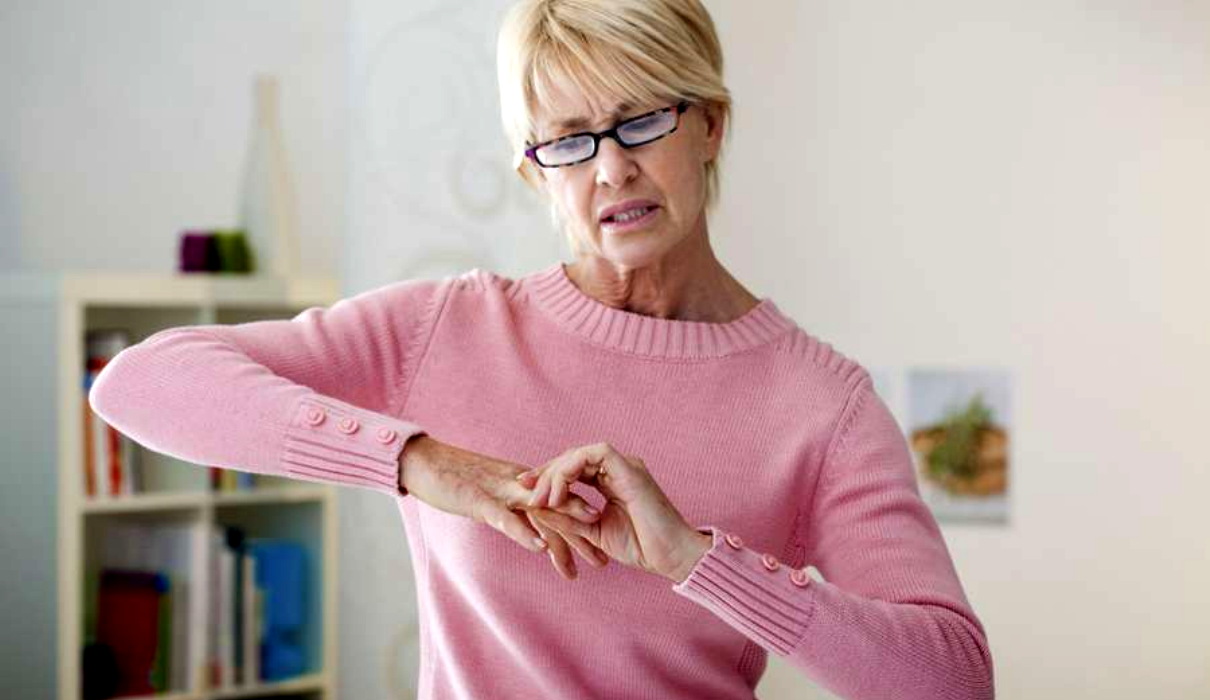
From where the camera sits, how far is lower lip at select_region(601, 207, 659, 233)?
1359mm

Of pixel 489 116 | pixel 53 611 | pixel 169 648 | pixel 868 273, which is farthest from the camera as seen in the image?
pixel 169 648

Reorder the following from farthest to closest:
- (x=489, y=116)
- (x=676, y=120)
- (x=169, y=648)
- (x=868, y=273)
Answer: (x=169, y=648) < (x=868, y=273) < (x=489, y=116) < (x=676, y=120)

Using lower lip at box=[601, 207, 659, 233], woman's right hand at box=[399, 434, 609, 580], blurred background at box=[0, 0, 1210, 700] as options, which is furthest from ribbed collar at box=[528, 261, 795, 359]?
blurred background at box=[0, 0, 1210, 700]

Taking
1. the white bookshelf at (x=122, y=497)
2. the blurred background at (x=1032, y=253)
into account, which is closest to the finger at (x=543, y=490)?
the blurred background at (x=1032, y=253)

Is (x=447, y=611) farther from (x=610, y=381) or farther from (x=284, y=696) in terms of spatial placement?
(x=284, y=696)

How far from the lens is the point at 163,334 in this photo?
137 centimetres

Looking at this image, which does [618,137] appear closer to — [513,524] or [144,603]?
[513,524]

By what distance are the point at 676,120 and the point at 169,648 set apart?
2449mm

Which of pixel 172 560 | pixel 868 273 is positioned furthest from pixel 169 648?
pixel 868 273

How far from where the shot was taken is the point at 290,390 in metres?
1.30

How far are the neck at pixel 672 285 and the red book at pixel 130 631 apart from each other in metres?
2.18

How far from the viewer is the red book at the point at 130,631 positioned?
10.8 ft

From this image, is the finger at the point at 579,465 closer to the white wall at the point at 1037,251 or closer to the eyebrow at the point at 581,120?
the eyebrow at the point at 581,120

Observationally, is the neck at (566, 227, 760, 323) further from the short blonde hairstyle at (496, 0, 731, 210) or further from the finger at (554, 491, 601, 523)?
the finger at (554, 491, 601, 523)
